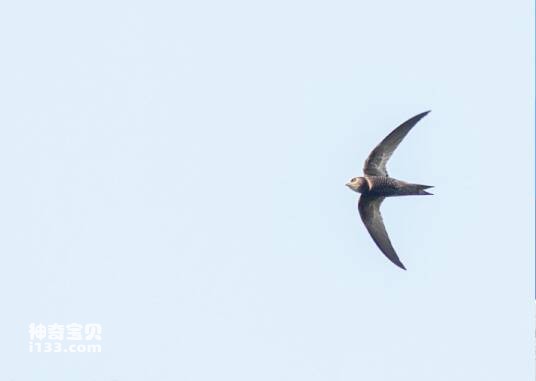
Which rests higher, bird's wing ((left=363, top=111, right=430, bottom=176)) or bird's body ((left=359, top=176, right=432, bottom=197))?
bird's wing ((left=363, top=111, right=430, bottom=176))

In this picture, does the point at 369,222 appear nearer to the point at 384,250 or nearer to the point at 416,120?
the point at 384,250

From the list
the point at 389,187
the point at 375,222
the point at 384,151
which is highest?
the point at 384,151

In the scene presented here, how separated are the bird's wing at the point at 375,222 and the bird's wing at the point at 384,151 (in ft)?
3.01

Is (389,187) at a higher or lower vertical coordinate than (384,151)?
lower

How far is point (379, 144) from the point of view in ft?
105

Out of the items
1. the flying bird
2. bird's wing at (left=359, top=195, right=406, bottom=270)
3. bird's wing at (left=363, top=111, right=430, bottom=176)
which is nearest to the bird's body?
the flying bird

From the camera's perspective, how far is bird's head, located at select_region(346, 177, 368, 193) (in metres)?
32.6

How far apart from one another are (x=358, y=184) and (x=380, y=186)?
21.5 inches

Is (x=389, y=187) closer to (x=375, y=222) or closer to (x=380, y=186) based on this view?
(x=380, y=186)

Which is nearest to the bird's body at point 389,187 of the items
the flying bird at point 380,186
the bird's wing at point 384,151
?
the flying bird at point 380,186

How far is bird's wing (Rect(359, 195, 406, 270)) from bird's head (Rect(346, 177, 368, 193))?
47cm

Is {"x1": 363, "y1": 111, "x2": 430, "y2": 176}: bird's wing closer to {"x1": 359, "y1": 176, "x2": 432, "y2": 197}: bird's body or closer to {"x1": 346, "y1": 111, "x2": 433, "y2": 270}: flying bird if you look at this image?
{"x1": 346, "y1": 111, "x2": 433, "y2": 270}: flying bird

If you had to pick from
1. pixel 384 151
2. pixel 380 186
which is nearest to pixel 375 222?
pixel 380 186

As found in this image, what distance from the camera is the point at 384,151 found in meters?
32.3
